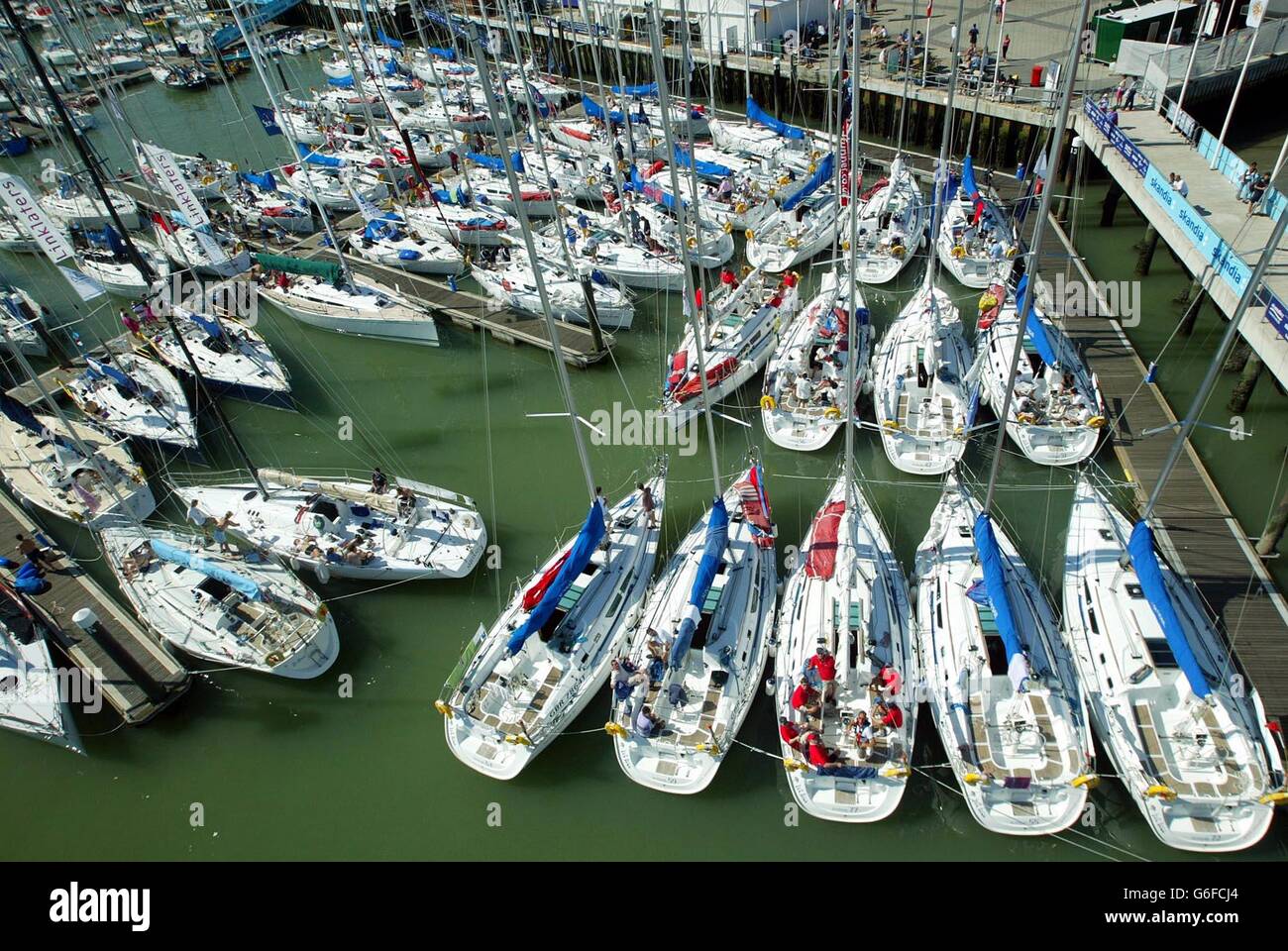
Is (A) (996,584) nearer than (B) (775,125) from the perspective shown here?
Yes

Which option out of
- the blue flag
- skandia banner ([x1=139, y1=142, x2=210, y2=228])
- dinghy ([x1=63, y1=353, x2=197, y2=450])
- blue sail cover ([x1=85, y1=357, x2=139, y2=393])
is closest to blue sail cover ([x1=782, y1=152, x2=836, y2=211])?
skandia banner ([x1=139, y1=142, x2=210, y2=228])

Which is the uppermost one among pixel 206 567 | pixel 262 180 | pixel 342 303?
pixel 262 180

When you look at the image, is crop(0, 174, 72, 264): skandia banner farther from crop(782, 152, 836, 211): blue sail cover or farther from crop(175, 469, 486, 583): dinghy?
crop(782, 152, 836, 211): blue sail cover

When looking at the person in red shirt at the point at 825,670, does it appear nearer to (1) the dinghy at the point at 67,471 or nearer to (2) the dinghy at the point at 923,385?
(2) the dinghy at the point at 923,385

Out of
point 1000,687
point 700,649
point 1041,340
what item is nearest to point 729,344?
point 1041,340

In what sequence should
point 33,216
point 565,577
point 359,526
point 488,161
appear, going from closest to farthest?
point 565,577, point 359,526, point 33,216, point 488,161

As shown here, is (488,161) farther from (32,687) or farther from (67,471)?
(32,687)

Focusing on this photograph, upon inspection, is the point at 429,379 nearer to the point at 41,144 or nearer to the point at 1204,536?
the point at 1204,536
